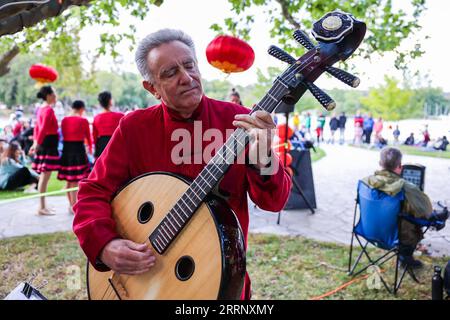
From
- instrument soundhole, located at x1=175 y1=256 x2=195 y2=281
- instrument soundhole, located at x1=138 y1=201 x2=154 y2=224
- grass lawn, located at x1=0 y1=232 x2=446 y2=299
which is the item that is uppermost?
instrument soundhole, located at x1=138 y1=201 x2=154 y2=224

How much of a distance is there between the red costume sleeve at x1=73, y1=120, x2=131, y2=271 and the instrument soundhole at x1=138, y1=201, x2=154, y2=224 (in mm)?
128

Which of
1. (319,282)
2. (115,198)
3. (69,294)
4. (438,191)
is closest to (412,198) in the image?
(319,282)

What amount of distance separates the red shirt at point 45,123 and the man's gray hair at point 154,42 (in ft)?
14.3

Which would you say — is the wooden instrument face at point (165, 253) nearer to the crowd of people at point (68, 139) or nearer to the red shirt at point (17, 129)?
the crowd of people at point (68, 139)

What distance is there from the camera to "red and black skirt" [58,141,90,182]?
18.9 ft

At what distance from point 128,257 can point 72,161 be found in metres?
4.84

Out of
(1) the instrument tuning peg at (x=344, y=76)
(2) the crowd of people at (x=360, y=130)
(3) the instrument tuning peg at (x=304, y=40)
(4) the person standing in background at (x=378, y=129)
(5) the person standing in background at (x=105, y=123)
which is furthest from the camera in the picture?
(4) the person standing in background at (x=378, y=129)

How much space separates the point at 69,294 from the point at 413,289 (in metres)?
3.31

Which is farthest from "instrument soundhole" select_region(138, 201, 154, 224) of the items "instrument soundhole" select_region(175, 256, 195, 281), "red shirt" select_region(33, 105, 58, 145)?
"red shirt" select_region(33, 105, 58, 145)

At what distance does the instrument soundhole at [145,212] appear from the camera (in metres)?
1.50

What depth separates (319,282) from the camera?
141 inches

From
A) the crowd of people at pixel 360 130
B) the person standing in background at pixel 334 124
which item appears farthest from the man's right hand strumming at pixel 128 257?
the person standing in background at pixel 334 124

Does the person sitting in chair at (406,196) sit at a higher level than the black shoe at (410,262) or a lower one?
higher

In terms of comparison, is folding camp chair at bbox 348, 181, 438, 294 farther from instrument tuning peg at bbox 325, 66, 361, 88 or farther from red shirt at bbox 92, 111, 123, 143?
red shirt at bbox 92, 111, 123, 143
